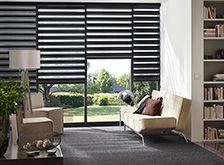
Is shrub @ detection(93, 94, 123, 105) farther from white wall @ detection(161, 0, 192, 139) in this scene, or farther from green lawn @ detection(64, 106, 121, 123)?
white wall @ detection(161, 0, 192, 139)

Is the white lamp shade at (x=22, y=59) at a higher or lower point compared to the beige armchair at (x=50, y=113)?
higher

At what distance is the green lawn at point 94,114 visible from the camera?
9.38 metres

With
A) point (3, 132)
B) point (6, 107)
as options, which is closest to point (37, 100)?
point (3, 132)

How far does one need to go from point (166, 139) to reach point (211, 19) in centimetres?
233

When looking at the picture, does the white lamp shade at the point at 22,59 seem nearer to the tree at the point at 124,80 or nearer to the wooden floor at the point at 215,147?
the tree at the point at 124,80

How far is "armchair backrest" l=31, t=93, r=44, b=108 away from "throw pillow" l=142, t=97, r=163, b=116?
2.19 meters

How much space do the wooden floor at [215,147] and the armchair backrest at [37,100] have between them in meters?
3.32

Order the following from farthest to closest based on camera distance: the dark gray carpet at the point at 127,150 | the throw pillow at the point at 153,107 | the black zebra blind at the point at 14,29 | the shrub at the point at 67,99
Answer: the shrub at the point at 67,99, the black zebra blind at the point at 14,29, the throw pillow at the point at 153,107, the dark gray carpet at the point at 127,150

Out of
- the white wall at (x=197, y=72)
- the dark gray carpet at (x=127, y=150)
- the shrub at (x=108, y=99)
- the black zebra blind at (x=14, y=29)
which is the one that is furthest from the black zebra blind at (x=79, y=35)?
the white wall at (x=197, y=72)

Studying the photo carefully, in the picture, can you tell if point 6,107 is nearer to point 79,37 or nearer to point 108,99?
point 79,37

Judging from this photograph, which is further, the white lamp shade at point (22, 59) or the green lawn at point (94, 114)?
the green lawn at point (94, 114)

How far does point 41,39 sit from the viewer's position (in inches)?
356

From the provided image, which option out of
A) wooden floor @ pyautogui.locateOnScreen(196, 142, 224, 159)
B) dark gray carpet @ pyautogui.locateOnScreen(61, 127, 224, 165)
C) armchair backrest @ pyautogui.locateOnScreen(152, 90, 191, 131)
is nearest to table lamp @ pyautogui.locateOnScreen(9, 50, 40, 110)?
dark gray carpet @ pyautogui.locateOnScreen(61, 127, 224, 165)

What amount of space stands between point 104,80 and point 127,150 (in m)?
3.20
